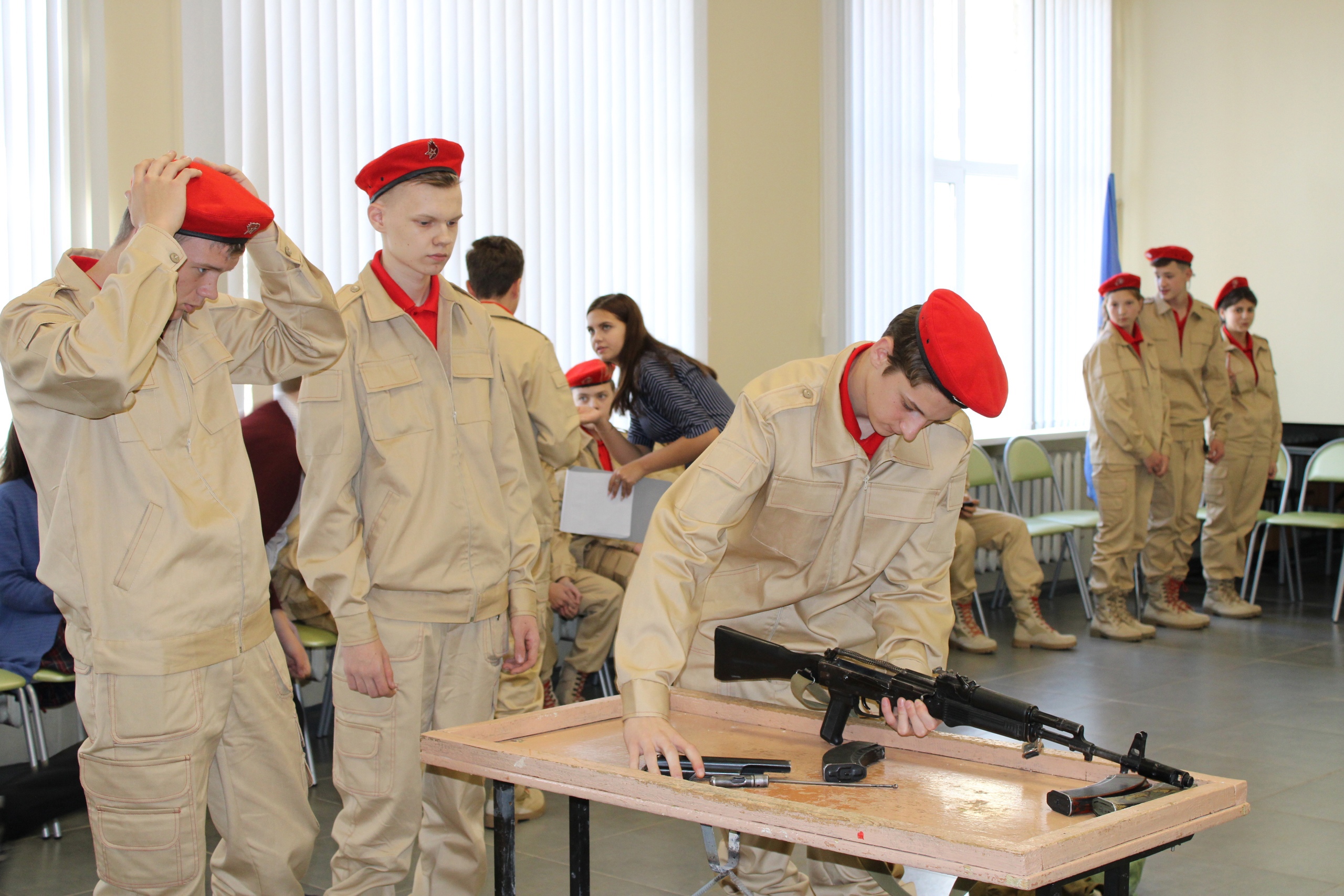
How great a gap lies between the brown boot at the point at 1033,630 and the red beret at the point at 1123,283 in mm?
1817

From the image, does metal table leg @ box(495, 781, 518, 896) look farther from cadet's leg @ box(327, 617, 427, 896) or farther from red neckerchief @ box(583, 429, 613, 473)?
red neckerchief @ box(583, 429, 613, 473)

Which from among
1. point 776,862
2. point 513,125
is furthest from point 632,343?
point 776,862

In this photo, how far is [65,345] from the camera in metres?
1.84

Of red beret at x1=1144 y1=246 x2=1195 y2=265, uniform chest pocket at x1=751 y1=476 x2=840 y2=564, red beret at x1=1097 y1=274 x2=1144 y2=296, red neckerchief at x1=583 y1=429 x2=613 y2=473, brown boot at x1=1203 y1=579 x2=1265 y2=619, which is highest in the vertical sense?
red beret at x1=1144 y1=246 x2=1195 y2=265

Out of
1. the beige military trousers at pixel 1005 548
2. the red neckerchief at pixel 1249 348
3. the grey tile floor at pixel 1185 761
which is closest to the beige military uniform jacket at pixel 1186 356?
the red neckerchief at pixel 1249 348

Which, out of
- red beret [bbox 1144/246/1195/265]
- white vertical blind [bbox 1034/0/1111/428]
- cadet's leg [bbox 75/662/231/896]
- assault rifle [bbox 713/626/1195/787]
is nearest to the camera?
assault rifle [bbox 713/626/1195/787]

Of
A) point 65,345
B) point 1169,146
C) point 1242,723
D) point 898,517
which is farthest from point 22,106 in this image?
point 1169,146

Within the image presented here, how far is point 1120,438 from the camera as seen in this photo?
674cm

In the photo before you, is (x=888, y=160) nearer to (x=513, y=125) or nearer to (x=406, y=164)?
(x=513, y=125)

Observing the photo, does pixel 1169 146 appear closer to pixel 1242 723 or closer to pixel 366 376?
pixel 1242 723

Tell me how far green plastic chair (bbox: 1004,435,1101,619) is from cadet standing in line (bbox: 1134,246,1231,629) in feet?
1.24

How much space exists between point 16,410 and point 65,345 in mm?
249

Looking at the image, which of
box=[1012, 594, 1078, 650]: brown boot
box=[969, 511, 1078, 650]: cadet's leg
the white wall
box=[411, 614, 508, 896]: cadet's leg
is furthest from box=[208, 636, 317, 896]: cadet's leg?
the white wall

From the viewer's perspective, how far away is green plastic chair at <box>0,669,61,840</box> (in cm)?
359
